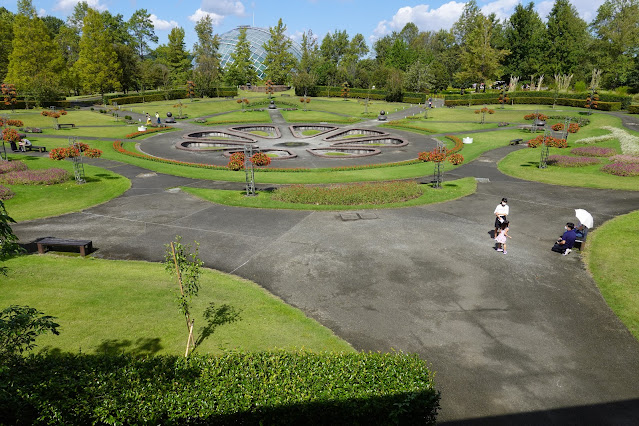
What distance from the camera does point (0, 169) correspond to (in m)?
30.8

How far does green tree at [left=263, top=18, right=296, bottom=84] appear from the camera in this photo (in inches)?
4626

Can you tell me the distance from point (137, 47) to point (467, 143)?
4449 inches

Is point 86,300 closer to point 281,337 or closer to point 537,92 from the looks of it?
point 281,337

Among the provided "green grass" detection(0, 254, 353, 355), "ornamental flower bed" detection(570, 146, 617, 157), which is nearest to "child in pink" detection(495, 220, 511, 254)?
"green grass" detection(0, 254, 353, 355)

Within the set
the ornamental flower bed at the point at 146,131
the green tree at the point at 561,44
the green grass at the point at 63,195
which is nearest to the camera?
the green grass at the point at 63,195

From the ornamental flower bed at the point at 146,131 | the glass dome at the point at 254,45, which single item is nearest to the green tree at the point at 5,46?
the ornamental flower bed at the point at 146,131

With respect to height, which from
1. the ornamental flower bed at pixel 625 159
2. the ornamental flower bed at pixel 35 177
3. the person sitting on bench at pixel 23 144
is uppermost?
the person sitting on bench at pixel 23 144

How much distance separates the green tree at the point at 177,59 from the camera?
106000 mm

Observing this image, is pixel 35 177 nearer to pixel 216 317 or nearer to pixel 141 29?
pixel 216 317

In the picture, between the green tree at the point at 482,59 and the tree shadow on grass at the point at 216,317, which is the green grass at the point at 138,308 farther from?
the green tree at the point at 482,59

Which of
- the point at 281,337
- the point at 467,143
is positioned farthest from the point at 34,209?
the point at 467,143

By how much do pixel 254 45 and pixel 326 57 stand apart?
3993 cm

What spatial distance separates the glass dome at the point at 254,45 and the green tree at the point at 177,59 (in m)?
35.4

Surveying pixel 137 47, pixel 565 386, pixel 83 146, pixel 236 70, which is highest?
pixel 137 47
